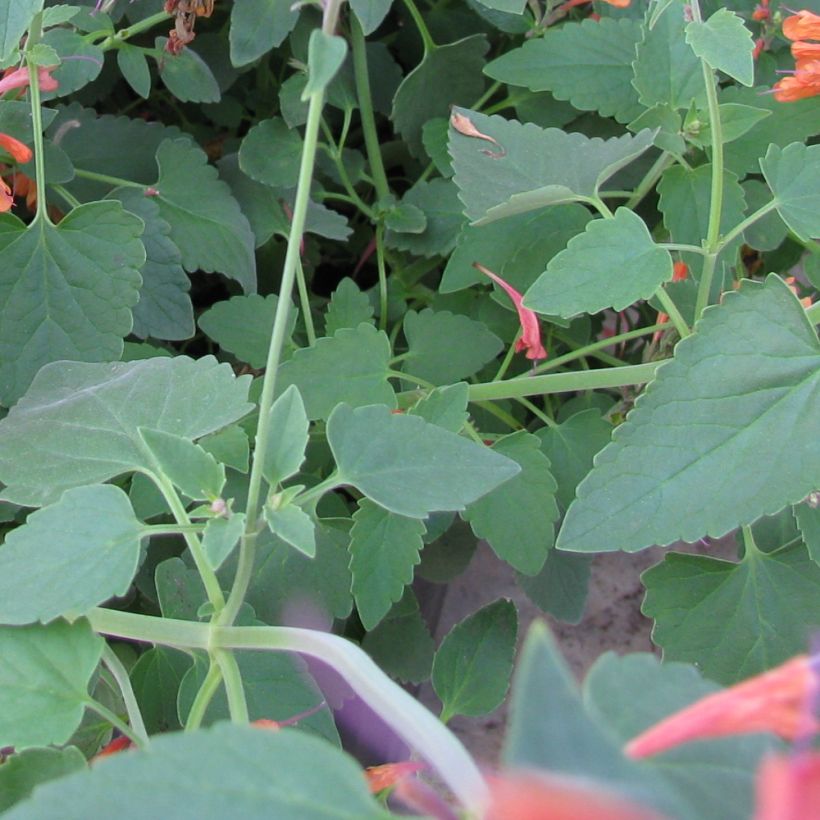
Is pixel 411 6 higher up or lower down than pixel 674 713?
higher up

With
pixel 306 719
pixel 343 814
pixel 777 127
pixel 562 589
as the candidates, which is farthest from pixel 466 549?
pixel 343 814

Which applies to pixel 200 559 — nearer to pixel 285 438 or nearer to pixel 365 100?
pixel 285 438

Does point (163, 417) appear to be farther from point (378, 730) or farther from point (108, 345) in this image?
point (378, 730)

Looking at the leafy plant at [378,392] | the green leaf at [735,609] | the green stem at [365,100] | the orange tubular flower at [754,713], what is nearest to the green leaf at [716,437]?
the leafy plant at [378,392]

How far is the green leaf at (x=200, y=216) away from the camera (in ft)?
2.06

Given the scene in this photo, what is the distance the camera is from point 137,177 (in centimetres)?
67

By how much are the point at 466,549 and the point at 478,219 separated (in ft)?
0.82

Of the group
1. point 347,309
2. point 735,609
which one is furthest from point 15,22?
point 735,609

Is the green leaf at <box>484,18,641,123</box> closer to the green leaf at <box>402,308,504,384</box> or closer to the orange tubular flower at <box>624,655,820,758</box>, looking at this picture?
the green leaf at <box>402,308,504,384</box>

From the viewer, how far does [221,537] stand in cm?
33

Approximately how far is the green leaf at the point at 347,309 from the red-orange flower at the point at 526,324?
0.08 m

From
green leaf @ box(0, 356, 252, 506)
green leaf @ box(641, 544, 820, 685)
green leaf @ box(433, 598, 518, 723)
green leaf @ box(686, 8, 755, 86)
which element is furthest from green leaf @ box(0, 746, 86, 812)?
green leaf @ box(686, 8, 755, 86)

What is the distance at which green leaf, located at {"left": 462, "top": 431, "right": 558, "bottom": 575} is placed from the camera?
51 cm

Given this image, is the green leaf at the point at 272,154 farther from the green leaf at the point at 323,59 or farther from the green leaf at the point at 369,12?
the green leaf at the point at 323,59
